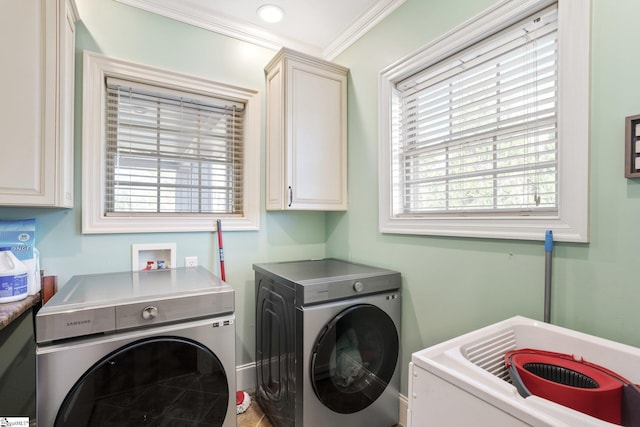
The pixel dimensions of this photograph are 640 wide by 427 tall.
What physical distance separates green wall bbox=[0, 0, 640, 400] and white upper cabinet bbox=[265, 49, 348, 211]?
3.9 inches

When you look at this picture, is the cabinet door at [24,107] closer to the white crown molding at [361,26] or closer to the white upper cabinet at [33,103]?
the white upper cabinet at [33,103]

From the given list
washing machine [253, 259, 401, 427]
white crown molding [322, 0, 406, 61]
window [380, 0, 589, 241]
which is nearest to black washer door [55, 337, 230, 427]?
washing machine [253, 259, 401, 427]

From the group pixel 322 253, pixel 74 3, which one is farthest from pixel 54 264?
pixel 322 253

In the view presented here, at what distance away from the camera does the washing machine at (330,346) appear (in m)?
1.53

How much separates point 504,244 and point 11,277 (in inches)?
88.7

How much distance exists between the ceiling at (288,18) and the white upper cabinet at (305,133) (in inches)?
10.0

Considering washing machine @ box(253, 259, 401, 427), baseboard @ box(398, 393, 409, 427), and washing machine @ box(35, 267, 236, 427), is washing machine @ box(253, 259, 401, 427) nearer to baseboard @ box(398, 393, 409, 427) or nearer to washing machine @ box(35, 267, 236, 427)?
baseboard @ box(398, 393, 409, 427)

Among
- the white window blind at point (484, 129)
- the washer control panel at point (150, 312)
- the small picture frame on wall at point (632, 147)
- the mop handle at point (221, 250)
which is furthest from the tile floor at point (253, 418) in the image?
the small picture frame on wall at point (632, 147)

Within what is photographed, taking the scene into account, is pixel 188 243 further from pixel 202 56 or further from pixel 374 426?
pixel 374 426

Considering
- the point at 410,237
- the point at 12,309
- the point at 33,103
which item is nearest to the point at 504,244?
the point at 410,237

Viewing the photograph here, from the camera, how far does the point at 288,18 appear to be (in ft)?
7.00

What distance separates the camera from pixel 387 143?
78.3 inches

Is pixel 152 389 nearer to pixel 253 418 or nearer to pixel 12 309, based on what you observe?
pixel 12 309

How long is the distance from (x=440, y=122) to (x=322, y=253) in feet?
4.55
